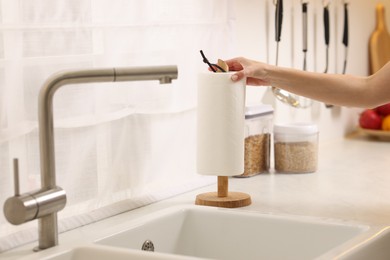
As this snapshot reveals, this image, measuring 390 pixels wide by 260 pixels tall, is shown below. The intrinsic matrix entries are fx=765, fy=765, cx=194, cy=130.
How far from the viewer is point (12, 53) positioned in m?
1.40

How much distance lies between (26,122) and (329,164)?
114 centimetres

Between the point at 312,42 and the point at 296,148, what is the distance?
2.35 feet

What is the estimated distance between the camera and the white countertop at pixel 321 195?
1.59 metres

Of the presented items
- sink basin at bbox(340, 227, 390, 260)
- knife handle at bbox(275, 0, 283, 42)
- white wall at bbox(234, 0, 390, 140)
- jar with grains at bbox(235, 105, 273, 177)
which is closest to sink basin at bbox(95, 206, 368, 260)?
sink basin at bbox(340, 227, 390, 260)

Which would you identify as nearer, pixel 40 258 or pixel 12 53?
pixel 40 258

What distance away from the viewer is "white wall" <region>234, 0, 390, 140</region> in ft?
7.61

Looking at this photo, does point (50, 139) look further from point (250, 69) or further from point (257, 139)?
point (257, 139)

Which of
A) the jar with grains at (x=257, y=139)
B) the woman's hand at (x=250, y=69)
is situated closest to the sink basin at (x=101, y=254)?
the woman's hand at (x=250, y=69)

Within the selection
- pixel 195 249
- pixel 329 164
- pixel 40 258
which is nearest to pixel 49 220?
pixel 40 258

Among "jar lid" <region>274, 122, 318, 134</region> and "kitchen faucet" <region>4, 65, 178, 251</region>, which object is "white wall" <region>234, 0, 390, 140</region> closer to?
"jar lid" <region>274, 122, 318, 134</region>

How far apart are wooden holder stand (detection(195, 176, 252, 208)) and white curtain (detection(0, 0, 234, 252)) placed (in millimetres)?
125

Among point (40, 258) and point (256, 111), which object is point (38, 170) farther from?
point (256, 111)

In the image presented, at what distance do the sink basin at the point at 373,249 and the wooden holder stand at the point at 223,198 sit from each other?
0.37 meters

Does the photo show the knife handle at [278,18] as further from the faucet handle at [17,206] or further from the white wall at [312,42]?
the faucet handle at [17,206]
